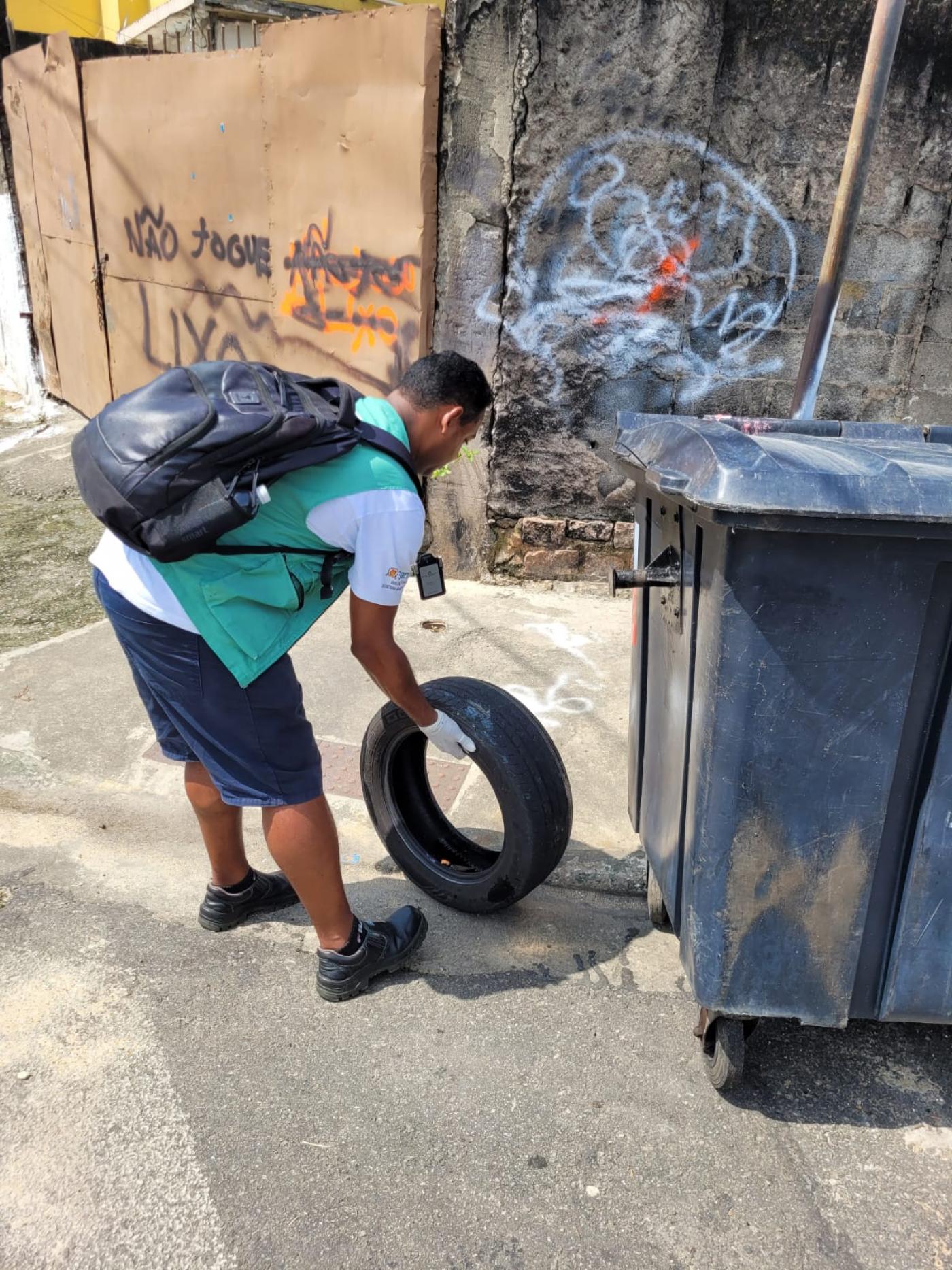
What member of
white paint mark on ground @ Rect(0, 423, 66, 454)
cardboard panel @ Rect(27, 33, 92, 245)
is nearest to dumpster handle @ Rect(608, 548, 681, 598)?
cardboard panel @ Rect(27, 33, 92, 245)

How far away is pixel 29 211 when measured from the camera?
8867 mm

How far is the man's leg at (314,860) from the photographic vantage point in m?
2.24

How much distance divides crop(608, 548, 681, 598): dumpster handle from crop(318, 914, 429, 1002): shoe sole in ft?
3.67

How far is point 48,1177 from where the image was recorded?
1.85 meters

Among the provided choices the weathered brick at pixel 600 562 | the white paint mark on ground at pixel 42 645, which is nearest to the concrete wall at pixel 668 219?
the weathered brick at pixel 600 562

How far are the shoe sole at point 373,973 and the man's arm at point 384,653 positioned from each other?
0.63 m

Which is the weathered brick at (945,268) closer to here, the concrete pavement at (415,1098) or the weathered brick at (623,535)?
the weathered brick at (623,535)

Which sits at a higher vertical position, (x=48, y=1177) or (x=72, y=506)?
(x=48, y=1177)

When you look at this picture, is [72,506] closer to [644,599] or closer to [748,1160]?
[644,599]

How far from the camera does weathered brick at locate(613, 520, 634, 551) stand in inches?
196

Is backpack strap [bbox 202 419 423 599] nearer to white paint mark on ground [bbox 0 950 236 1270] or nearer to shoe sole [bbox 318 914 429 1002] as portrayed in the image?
shoe sole [bbox 318 914 429 1002]

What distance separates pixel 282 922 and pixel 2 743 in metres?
1.57

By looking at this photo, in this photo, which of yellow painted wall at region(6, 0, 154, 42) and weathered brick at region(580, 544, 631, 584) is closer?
weathered brick at region(580, 544, 631, 584)

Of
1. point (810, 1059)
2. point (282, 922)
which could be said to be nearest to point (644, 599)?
point (810, 1059)
